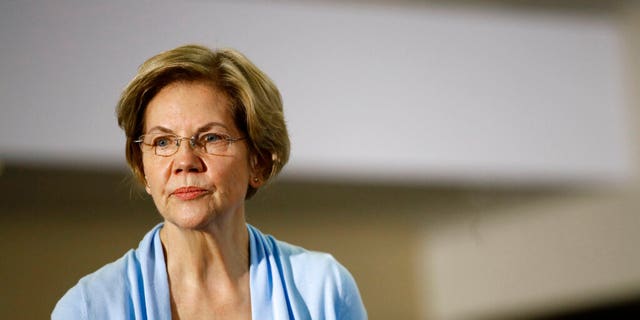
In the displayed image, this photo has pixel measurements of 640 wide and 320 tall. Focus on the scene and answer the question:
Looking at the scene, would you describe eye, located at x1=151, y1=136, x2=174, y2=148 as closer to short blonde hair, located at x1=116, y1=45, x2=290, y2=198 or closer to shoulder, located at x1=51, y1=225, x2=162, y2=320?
short blonde hair, located at x1=116, y1=45, x2=290, y2=198

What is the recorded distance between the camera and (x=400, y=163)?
341 centimetres

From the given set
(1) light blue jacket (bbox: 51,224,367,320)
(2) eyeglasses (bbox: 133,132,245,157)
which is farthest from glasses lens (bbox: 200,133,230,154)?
(1) light blue jacket (bbox: 51,224,367,320)

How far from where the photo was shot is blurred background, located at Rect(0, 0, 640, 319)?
1475 mm

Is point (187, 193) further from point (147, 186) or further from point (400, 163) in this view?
point (400, 163)

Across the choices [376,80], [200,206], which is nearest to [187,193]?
[200,206]

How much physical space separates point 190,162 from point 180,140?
0.03 metres

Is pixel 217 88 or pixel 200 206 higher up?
pixel 217 88

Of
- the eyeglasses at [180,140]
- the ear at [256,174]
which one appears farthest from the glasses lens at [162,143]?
the ear at [256,174]

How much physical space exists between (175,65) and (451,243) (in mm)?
3466

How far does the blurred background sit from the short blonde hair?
0.34 ft

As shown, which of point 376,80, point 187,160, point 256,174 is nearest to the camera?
point 187,160

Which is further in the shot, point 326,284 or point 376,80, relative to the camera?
point 376,80

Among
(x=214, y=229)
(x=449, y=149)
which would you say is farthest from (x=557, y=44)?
(x=214, y=229)

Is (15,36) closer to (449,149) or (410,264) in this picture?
(449,149)
